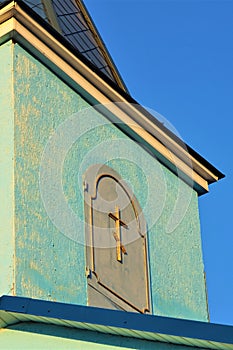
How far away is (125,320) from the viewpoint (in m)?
6.53

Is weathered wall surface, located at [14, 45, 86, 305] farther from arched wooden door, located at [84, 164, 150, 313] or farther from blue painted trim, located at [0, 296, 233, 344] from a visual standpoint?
blue painted trim, located at [0, 296, 233, 344]

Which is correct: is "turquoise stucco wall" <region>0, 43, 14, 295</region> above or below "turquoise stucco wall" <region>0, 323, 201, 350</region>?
above

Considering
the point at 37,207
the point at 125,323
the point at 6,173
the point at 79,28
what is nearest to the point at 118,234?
the point at 37,207

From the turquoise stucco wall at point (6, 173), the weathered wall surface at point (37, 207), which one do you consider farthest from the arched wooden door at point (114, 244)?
the turquoise stucco wall at point (6, 173)

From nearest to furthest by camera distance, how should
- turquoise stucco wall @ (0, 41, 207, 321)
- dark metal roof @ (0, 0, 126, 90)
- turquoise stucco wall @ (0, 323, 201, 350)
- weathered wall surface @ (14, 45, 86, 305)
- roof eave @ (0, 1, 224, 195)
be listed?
turquoise stucco wall @ (0, 323, 201, 350), weathered wall surface @ (14, 45, 86, 305), turquoise stucco wall @ (0, 41, 207, 321), roof eave @ (0, 1, 224, 195), dark metal roof @ (0, 0, 126, 90)

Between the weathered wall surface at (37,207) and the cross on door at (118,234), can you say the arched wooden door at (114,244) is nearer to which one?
the cross on door at (118,234)

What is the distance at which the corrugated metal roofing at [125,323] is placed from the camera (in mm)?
6434

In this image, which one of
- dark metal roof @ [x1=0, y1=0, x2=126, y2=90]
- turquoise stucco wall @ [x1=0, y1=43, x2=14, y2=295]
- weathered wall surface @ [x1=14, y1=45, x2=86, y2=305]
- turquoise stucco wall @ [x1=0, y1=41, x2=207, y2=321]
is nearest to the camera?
turquoise stucco wall @ [x1=0, y1=43, x2=14, y2=295]

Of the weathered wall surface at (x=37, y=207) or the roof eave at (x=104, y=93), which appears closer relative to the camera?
the weathered wall surface at (x=37, y=207)

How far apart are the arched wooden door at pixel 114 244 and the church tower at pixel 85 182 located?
1cm

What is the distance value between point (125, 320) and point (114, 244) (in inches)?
94.9

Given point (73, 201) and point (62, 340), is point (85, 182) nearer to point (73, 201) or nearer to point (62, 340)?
point (73, 201)

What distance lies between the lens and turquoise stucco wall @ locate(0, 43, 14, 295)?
7.60m

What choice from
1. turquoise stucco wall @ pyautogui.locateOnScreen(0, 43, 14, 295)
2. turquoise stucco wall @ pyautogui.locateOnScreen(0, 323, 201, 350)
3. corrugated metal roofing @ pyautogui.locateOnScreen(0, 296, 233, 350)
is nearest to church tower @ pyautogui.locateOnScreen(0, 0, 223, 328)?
turquoise stucco wall @ pyautogui.locateOnScreen(0, 43, 14, 295)
